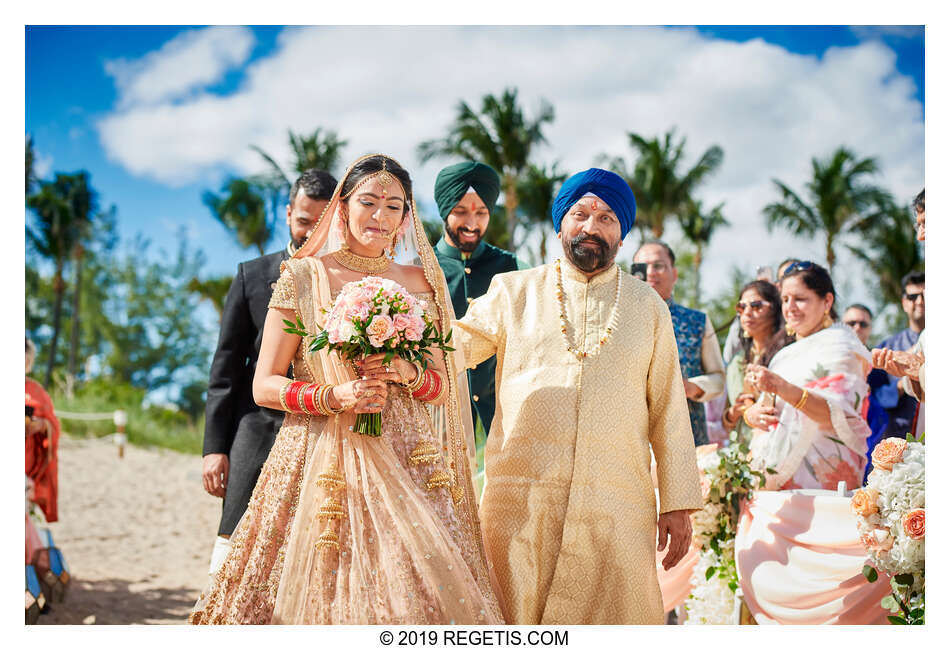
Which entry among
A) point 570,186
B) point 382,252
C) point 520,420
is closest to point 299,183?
point 382,252

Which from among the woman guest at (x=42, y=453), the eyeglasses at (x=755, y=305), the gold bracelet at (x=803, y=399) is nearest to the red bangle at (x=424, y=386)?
the gold bracelet at (x=803, y=399)

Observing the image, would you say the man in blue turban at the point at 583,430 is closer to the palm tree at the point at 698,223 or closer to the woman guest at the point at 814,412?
the woman guest at the point at 814,412

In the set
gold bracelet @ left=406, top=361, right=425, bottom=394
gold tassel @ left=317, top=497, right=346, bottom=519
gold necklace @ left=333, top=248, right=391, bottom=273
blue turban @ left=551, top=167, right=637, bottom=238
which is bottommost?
gold tassel @ left=317, top=497, right=346, bottom=519

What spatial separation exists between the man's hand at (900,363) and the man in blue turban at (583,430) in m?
0.98

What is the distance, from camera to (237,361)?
385cm

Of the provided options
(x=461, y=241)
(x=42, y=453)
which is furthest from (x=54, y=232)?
(x=461, y=241)

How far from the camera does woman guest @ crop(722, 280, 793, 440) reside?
512 centimetres

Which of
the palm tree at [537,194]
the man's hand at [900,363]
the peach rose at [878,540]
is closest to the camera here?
the peach rose at [878,540]

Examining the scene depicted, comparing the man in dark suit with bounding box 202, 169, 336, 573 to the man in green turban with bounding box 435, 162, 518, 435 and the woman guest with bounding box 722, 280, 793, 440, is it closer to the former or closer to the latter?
the man in green turban with bounding box 435, 162, 518, 435

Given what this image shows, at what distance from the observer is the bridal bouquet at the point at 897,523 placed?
3295mm

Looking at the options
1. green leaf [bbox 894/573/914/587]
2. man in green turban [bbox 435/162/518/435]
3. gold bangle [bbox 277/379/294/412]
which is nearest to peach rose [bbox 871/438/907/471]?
green leaf [bbox 894/573/914/587]

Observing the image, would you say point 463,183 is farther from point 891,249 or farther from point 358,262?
point 891,249

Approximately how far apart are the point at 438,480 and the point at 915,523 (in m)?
1.73

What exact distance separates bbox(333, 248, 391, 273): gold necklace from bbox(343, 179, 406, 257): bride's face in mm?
44
